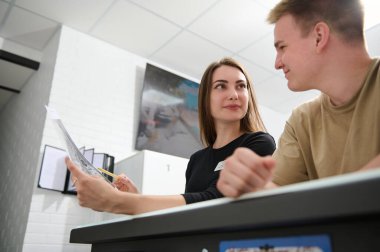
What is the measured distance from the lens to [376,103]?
2.75 feet

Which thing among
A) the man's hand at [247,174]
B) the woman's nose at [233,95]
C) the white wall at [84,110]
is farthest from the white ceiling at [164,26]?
the man's hand at [247,174]

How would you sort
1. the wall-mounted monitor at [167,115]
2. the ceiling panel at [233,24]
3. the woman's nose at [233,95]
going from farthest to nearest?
the wall-mounted monitor at [167,115] → the ceiling panel at [233,24] → the woman's nose at [233,95]

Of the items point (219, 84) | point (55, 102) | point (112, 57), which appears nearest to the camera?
point (219, 84)

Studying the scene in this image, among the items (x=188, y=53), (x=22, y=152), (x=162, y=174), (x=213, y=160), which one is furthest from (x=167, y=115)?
(x=213, y=160)

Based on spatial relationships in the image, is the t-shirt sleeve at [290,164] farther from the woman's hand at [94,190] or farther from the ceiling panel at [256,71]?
the ceiling panel at [256,71]

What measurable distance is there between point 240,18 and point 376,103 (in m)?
2.27

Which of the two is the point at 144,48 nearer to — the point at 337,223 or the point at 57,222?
the point at 57,222

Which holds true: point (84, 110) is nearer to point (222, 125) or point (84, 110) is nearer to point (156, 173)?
point (156, 173)

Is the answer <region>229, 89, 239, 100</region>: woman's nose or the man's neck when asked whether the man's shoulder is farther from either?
<region>229, 89, 239, 100</region>: woman's nose

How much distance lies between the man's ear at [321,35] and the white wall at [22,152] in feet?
7.39

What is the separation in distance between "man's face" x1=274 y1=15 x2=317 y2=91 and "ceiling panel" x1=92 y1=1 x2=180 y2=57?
191cm

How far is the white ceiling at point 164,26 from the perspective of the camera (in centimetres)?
271

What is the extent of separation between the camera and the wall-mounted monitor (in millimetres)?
3105

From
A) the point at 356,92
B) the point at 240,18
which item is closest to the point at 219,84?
the point at 356,92
